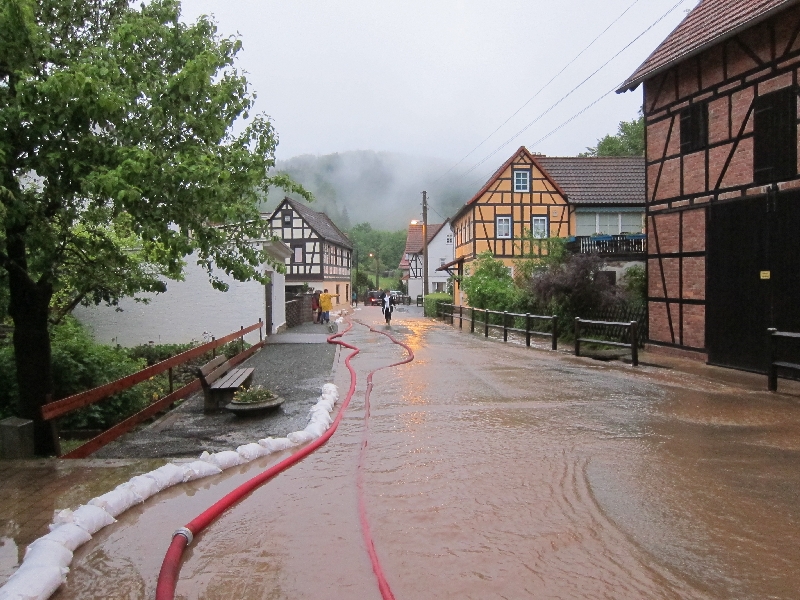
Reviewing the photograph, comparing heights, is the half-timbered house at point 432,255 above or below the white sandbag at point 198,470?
above

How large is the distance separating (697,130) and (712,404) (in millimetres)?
7421

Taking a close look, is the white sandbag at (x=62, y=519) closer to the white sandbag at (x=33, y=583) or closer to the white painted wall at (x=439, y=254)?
the white sandbag at (x=33, y=583)

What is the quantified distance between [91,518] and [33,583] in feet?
3.33

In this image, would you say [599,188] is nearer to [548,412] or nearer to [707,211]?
[707,211]

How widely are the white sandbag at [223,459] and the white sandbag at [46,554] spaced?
6.97ft

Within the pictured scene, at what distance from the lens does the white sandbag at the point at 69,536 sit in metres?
4.03

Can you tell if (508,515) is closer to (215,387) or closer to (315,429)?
(315,429)

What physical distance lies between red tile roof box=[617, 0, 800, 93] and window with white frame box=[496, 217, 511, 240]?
1996cm

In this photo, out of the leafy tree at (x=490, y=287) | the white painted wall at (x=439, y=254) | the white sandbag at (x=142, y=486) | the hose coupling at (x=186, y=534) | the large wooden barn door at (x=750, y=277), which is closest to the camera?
the hose coupling at (x=186, y=534)

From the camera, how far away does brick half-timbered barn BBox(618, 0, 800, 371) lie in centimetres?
1148

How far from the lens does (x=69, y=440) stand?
9.72 meters

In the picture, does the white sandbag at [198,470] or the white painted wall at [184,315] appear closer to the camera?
the white sandbag at [198,470]

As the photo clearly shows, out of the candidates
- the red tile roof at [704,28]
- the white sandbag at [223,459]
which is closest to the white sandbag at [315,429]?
the white sandbag at [223,459]

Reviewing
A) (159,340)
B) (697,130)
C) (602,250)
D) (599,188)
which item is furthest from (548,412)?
(599,188)
